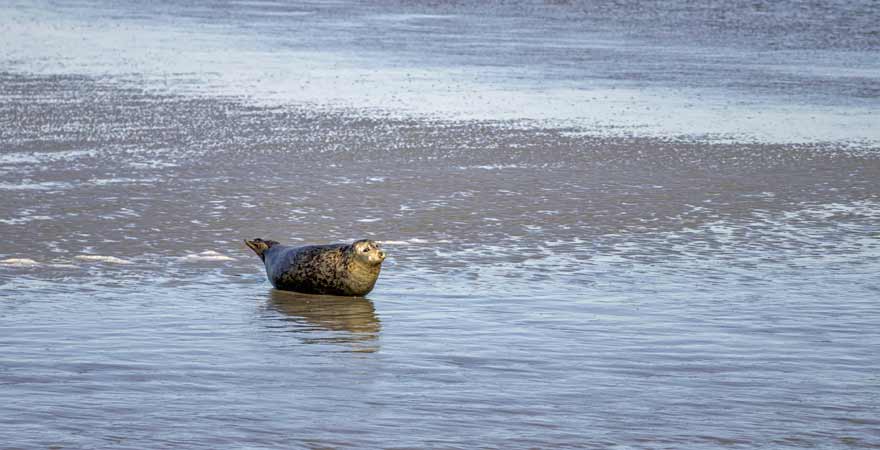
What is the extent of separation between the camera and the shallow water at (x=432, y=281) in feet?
20.1

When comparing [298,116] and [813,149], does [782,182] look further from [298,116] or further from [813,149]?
[298,116]

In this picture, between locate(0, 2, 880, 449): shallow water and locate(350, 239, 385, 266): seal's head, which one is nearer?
locate(0, 2, 880, 449): shallow water

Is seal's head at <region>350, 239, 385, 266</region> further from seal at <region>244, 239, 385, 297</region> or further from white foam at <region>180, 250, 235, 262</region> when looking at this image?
white foam at <region>180, 250, 235, 262</region>

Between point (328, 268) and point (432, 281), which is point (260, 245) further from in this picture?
point (432, 281)

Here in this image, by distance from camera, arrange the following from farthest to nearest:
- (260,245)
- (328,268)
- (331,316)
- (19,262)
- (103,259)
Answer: (103,259) < (19,262) < (260,245) < (328,268) < (331,316)

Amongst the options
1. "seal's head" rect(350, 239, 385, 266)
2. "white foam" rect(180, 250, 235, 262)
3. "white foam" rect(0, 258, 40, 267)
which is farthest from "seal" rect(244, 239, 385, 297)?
"white foam" rect(0, 258, 40, 267)

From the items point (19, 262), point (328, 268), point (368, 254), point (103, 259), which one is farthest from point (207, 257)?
point (368, 254)

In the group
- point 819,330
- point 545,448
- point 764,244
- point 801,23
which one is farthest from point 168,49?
point 545,448

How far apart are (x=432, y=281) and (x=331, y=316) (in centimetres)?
108

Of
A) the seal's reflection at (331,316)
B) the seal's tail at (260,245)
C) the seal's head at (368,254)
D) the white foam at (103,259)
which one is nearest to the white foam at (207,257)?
the white foam at (103,259)

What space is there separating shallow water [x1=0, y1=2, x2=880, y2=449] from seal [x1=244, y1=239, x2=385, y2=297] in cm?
15

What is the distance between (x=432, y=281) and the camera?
896 centimetres

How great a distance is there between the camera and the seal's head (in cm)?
831

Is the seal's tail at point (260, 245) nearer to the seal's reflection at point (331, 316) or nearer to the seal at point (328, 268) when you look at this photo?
the seal at point (328, 268)
